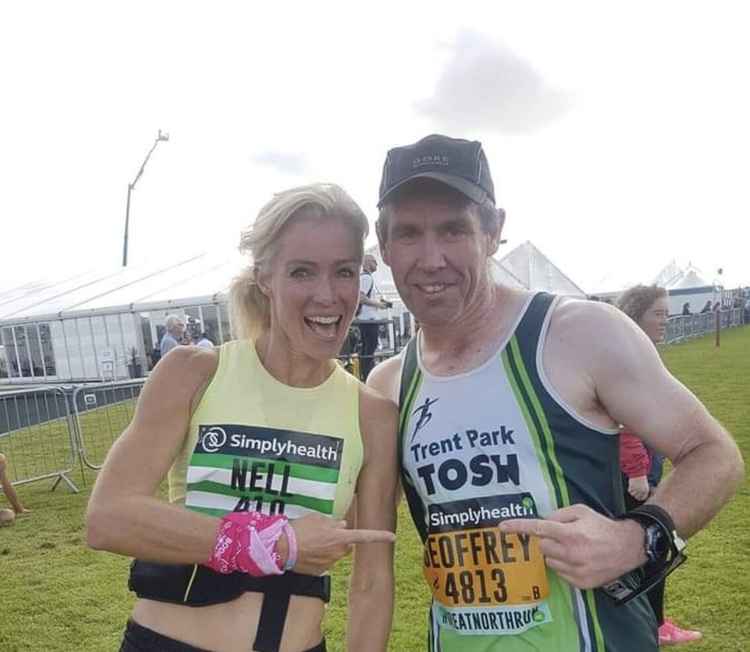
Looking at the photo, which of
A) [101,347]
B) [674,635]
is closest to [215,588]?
[674,635]

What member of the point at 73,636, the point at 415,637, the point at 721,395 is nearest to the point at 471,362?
the point at 415,637

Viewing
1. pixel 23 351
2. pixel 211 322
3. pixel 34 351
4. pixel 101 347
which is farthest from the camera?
pixel 23 351

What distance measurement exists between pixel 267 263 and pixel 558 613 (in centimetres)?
123

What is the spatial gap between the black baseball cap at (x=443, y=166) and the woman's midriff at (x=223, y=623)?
1.20m

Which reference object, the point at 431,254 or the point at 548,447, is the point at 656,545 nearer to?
the point at 548,447

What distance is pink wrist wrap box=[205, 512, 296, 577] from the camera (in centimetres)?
161

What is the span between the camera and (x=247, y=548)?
1.61 metres

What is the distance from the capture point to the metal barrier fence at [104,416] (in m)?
9.58

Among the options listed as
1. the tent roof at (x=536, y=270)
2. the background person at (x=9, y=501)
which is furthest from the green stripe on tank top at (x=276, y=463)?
the tent roof at (x=536, y=270)

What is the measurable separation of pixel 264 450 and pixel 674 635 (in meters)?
3.14

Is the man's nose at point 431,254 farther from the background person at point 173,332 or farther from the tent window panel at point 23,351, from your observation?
the tent window panel at point 23,351

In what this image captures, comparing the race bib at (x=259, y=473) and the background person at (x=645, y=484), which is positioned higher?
the race bib at (x=259, y=473)

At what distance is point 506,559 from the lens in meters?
1.71

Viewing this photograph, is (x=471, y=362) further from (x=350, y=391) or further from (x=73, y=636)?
(x=73, y=636)
